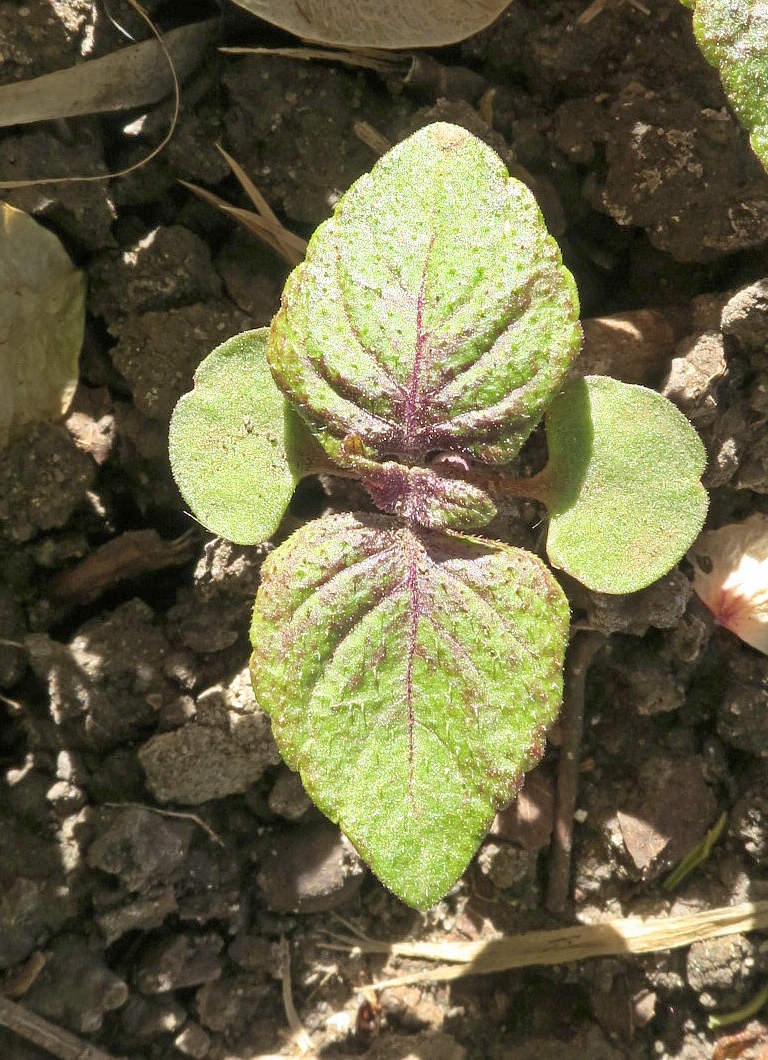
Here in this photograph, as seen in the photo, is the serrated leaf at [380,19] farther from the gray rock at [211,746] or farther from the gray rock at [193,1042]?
the gray rock at [193,1042]

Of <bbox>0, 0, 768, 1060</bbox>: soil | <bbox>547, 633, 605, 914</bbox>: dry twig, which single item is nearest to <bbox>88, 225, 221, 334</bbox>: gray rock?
<bbox>0, 0, 768, 1060</bbox>: soil

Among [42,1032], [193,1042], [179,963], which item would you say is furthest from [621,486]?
[42,1032]

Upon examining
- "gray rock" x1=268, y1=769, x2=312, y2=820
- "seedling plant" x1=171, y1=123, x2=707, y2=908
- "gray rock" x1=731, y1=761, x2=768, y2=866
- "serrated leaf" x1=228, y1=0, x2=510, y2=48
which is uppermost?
"serrated leaf" x1=228, y1=0, x2=510, y2=48

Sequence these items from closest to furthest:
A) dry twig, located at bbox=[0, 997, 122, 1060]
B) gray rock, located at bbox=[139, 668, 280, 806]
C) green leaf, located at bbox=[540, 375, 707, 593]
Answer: green leaf, located at bbox=[540, 375, 707, 593] < dry twig, located at bbox=[0, 997, 122, 1060] < gray rock, located at bbox=[139, 668, 280, 806]

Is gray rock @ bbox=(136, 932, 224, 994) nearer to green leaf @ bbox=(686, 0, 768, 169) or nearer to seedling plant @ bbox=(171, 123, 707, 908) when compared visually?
seedling plant @ bbox=(171, 123, 707, 908)

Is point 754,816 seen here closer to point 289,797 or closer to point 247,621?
point 289,797

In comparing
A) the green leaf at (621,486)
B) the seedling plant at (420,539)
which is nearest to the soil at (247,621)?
the green leaf at (621,486)

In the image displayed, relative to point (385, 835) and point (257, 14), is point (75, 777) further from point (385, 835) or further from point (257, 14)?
point (257, 14)
